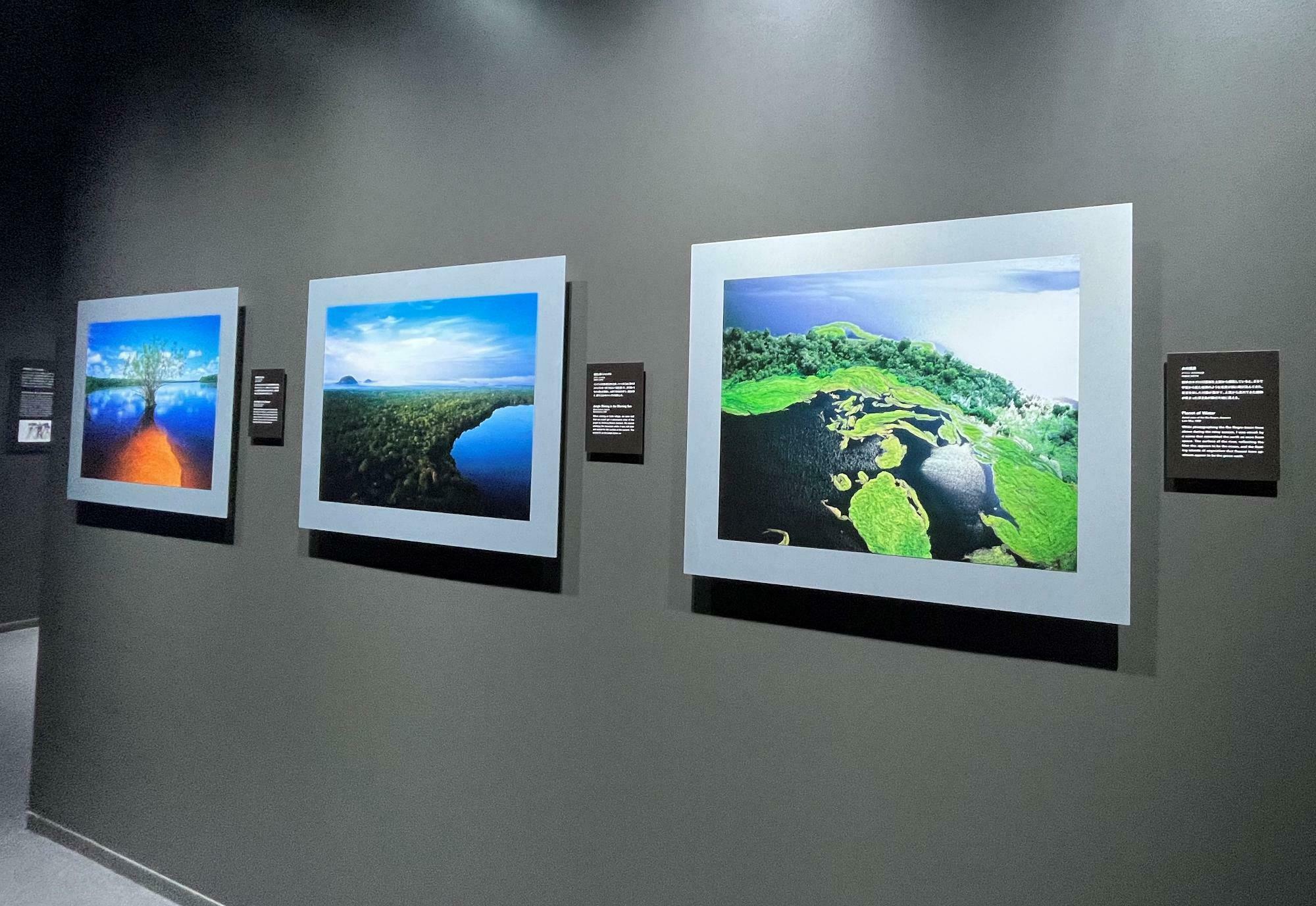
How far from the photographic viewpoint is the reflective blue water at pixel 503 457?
101 inches

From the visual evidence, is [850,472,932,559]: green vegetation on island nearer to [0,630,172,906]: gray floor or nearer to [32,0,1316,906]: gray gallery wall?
[32,0,1316,906]: gray gallery wall

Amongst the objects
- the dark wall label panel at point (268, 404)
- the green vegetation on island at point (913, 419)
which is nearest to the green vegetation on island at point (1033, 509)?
the green vegetation on island at point (913, 419)

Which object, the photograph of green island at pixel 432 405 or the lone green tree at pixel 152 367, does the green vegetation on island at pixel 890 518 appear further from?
the lone green tree at pixel 152 367

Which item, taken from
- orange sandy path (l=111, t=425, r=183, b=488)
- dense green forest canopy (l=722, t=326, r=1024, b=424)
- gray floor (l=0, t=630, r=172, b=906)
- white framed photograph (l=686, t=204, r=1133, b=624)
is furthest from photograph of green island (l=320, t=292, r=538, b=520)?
gray floor (l=0, t=630, r=172, b=906)

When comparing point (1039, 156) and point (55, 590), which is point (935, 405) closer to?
point (1039, 156)

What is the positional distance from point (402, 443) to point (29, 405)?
276 inches

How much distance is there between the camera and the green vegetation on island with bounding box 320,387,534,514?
2.67 metres

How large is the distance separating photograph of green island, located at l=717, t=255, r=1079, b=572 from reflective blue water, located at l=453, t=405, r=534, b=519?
0.67m

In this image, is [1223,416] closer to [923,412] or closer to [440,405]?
[923,412]

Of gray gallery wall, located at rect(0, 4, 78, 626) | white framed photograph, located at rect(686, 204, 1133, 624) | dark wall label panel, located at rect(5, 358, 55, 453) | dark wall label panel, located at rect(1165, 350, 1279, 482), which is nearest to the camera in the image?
dark wall label panel, located at rect(1165, 350, 1279, 482)

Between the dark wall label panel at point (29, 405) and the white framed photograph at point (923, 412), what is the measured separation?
7807 millimetres

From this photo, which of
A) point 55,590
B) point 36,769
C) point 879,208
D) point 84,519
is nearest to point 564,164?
point 879,208

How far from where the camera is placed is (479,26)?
2.79 m

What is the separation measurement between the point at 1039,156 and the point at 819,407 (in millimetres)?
801
